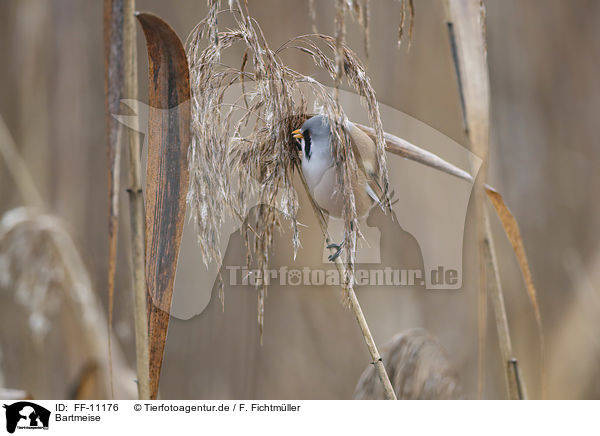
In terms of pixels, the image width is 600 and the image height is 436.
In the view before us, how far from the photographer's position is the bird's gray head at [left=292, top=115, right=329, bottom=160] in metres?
0.56

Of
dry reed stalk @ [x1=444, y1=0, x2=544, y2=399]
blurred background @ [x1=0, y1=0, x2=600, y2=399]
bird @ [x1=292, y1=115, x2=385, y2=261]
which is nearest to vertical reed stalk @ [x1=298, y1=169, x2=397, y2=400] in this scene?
bird @ [x1=292, y1=115, x2=385, y2=261]

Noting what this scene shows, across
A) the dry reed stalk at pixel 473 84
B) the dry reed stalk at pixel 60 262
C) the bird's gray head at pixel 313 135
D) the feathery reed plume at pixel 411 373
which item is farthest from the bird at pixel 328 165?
the dry reed stalk at pixel 60 262

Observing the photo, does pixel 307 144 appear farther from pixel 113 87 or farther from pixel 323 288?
pixel 323 288

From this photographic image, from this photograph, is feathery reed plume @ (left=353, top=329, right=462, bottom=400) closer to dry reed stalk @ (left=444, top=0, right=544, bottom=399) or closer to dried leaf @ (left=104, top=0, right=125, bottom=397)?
dry reed stalk @ (left=444, top=0, right=544, bottom=399)

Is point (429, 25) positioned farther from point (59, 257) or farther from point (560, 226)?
point (59, 257)

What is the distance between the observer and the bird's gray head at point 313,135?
1.82ft

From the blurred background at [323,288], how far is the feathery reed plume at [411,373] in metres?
0.16

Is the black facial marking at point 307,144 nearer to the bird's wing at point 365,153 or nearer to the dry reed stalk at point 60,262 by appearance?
the bird's wing at point 365,153

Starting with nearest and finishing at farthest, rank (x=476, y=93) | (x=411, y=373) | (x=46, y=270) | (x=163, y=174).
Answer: (x=163, y=174) → (x=476, y=93) → (x=411, y=373) → (x=46, y=270)

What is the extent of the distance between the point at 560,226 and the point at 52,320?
1.18 metres

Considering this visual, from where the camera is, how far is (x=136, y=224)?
49cm

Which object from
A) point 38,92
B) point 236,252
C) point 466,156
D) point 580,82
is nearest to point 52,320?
point 38,92
